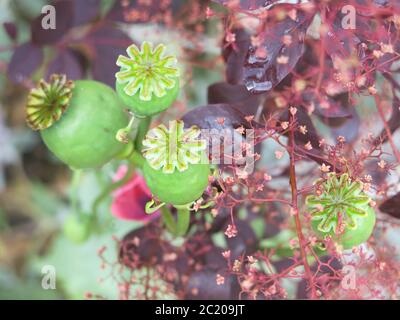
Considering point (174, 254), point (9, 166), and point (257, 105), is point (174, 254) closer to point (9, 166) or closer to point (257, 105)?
point (257, 105)

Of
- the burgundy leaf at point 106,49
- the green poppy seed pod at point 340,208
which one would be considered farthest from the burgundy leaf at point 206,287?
the burgundy leaf at point 106,49

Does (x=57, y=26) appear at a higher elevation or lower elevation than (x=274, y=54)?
higher

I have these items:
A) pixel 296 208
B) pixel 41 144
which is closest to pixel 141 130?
pixel 296 208

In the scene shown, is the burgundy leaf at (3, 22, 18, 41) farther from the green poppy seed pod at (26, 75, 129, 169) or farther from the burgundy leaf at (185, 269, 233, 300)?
the burgundy leaf at (185, 269, 233, 300)

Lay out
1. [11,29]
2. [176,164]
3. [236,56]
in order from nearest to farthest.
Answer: [176,164]
[236,56]
[11,29]

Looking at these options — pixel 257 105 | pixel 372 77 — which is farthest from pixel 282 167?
pixel 372 77

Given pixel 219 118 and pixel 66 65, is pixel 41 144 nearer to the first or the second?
pixel 66 65
